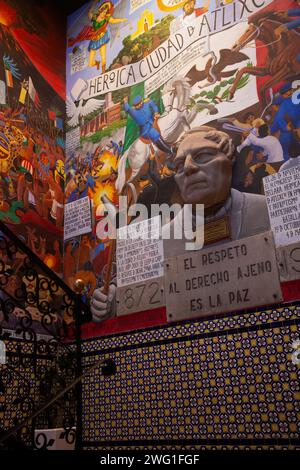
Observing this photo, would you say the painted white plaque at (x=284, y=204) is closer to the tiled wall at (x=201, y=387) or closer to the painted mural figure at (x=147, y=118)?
the tiled wall at (x=201, y=387)

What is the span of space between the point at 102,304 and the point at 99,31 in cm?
388

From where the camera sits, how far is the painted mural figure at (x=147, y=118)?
5.63 meters

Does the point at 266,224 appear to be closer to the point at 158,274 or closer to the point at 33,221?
the point at 158,274

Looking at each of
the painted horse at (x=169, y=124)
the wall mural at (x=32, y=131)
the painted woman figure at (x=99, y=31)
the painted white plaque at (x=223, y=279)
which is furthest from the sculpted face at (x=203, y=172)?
the painted woman figure at (x=99, y=31)

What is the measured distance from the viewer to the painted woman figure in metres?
6.76

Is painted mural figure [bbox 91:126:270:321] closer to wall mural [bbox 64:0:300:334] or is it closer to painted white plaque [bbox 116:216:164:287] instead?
wall mural [bbox 64:0:300:334]

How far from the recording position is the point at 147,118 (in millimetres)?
5895

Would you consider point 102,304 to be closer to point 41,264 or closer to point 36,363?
point 36,363

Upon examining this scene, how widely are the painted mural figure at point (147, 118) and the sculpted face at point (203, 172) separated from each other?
463 mm

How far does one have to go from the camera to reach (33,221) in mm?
5977

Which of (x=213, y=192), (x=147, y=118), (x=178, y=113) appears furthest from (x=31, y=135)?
(x=213, y=192)

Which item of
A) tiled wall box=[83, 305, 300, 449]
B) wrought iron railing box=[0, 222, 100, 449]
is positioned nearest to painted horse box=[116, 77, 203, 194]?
wrought iron railing box=[0, 222, 100, 449]
